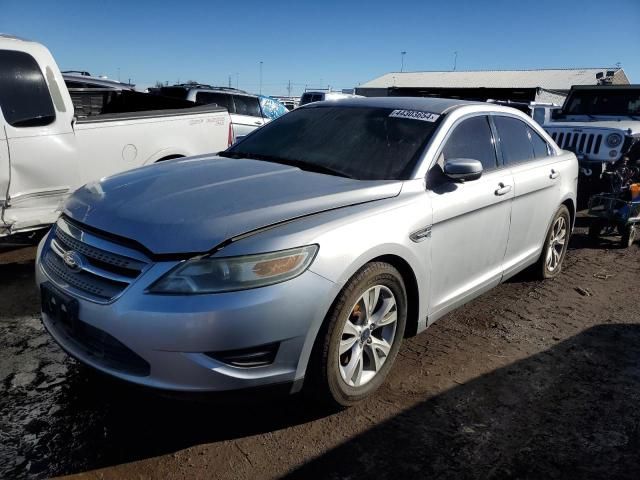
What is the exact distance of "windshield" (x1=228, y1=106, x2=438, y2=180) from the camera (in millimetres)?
3309

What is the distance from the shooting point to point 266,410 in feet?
9.43

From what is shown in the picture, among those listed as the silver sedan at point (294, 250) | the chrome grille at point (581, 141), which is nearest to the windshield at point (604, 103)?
the chrome grille at point (581, 141)

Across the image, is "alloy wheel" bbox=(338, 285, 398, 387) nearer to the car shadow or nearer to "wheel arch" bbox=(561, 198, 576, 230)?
the car shadow

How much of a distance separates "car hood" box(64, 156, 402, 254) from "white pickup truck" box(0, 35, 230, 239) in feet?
5.64

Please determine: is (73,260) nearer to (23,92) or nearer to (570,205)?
(23,92)

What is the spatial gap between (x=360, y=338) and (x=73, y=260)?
1532 mm

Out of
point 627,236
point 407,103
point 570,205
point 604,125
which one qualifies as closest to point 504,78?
point 604,125

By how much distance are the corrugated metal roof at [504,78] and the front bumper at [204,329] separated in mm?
39458

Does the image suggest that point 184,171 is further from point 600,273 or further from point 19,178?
point 600,273

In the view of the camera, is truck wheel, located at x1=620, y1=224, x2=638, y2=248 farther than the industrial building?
No

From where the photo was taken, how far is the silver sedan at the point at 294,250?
229cm

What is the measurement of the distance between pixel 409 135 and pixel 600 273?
11.1 feet

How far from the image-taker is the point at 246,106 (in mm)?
13203

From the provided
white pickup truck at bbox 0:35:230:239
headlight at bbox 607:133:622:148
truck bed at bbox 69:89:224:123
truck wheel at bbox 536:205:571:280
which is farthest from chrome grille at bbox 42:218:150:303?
headlight at bbox 607:133:622:148
